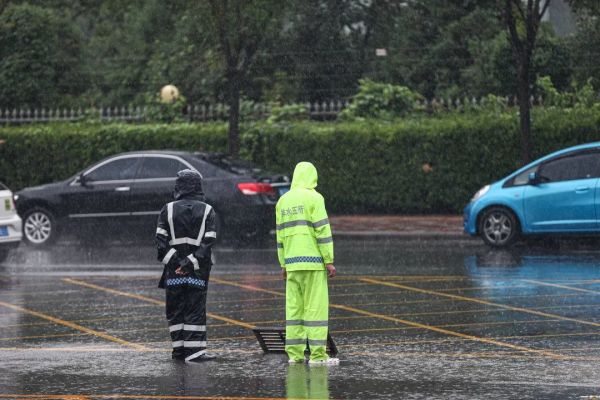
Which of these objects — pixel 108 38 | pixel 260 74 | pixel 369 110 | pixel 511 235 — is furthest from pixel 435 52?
pixel 511 235

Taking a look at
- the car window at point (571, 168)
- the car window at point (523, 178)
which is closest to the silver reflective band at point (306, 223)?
the car window at point (571, 168)

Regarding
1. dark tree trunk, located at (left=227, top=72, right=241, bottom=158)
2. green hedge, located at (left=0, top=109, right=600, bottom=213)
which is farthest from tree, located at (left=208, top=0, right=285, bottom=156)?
green hedge, located at (left=0, top=109, right=600, bottom=213)

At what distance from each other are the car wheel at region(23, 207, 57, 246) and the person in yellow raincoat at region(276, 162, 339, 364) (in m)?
12.4

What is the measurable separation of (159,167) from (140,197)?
0.57 metres

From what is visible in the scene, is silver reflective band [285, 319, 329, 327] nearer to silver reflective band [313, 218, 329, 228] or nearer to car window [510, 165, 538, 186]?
silver reflective band [313, 218, 329, 228]

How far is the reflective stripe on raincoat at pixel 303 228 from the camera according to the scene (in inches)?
402

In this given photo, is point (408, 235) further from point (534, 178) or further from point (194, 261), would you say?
point (194, 261)

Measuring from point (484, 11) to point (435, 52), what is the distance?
66.0 inches

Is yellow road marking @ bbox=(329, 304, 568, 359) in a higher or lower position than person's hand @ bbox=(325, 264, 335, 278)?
lower

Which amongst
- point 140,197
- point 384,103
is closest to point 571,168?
point 140,197

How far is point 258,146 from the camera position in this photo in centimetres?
2681

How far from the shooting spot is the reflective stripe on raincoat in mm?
10219

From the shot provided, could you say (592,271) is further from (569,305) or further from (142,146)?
(142,146)

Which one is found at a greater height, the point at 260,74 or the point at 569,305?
the point at 260,74
